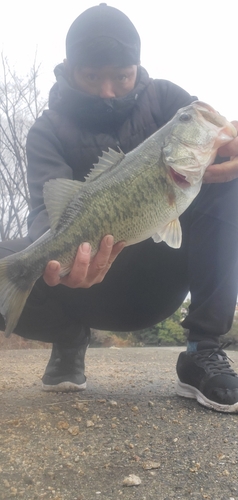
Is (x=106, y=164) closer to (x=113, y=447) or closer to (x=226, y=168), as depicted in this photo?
(x=226, y=168)

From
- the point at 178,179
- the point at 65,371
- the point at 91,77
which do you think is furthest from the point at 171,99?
the point at 65,371

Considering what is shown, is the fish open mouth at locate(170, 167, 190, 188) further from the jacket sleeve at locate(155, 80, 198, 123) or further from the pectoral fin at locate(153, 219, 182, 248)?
the jacket sleeve at locate(155, 80, 198, 123)

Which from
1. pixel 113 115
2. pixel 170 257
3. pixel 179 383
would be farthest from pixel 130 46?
pixel 179 383

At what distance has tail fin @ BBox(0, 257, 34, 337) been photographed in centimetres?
222

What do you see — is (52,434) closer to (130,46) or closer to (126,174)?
(126,174)

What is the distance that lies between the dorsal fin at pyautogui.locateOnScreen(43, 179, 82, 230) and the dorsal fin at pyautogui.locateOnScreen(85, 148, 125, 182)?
0.07m

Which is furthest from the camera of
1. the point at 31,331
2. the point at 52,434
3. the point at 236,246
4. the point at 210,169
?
the point at 31,331

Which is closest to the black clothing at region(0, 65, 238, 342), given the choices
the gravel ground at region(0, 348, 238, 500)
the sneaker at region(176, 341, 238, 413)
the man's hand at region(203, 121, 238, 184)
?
the sneaker at region(176, 341, 238, 413)

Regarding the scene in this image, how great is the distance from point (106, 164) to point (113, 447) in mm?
1389

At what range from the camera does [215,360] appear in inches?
106

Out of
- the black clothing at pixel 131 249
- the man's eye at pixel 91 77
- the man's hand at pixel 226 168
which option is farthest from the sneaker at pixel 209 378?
the man's eye at pixel 91 77

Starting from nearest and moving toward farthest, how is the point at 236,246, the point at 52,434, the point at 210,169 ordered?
the point at 52,434
the point at 210,169
the point at 236,246

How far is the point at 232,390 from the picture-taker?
2480mm

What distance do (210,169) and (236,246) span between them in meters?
0.58
